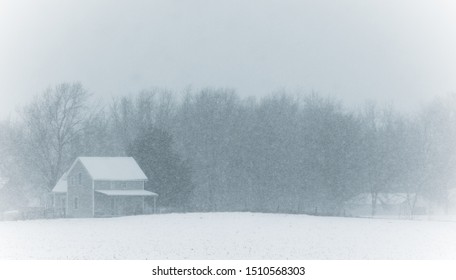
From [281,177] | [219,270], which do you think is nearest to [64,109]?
[281,177]

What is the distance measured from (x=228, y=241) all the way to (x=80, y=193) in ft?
143

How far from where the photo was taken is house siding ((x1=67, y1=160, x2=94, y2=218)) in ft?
258

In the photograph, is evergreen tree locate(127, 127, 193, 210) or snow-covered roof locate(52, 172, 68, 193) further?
snow-covered roof locate(52, 172, 68, 193)

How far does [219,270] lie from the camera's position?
26312mm

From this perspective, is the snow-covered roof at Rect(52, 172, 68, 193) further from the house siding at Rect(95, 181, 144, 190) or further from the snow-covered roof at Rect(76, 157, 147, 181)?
the house siding at Rect(95, 181, 144, 190)

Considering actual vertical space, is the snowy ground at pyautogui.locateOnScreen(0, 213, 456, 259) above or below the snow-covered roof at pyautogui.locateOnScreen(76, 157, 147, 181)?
below

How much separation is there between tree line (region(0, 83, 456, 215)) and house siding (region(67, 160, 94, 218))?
881 centimetres

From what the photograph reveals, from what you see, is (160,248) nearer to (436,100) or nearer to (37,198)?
(436,100)

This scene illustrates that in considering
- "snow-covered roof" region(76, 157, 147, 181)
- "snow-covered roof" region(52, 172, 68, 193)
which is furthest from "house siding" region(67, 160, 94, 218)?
"snow-covered roof" region(52, 172, 68, 193)

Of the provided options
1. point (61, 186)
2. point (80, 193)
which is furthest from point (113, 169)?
point (61, 186)

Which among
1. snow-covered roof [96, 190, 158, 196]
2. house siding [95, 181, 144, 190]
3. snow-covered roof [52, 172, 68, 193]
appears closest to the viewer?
snow-covered roof [96, 190, 158, 196]

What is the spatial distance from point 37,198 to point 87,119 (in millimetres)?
26355

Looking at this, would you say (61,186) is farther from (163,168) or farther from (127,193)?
(163,168)

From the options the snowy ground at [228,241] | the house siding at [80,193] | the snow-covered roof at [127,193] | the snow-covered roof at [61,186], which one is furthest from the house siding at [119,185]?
the snowy ground at [228,241]
